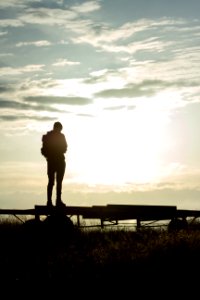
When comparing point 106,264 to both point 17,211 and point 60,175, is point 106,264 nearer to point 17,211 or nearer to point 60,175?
point 60,175

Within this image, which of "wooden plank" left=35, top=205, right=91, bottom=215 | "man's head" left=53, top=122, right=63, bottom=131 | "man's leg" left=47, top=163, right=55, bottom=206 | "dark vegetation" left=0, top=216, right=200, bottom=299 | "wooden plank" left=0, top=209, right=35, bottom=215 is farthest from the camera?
"wooden plank" left=0, top=209, right=35, bottom=215

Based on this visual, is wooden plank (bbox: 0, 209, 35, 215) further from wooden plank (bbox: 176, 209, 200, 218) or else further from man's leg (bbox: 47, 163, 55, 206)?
wooden plank (bbox: 176, 209, 200, 218)

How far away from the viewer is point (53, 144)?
55.4ft

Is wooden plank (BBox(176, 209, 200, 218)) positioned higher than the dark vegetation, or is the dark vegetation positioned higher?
wooden plank (BBox(176, 209, 200, 218))

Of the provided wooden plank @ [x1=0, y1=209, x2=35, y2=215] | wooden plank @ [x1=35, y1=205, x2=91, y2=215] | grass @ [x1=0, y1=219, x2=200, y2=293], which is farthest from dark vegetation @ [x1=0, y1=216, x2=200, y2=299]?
wooden plank @ [x1=0, y1=209, x2=35, y2=215]

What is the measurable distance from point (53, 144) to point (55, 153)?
1.08ft

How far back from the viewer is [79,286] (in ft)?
31.2

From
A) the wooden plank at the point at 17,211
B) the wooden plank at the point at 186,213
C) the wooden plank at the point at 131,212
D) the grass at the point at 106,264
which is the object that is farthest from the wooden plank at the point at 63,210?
the wooden plank at the point at 186,213

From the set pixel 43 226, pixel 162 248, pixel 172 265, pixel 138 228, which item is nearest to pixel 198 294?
pixel 172 265

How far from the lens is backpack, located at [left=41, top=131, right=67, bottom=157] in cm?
1683

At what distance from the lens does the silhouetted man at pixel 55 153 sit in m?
16.8

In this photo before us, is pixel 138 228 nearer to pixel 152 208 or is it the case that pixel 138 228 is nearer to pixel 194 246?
pixel 152 208

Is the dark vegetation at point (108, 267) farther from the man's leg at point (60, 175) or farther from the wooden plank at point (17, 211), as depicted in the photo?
the wooden plank at point (17, 211)

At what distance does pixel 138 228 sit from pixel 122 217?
2.71 feet
